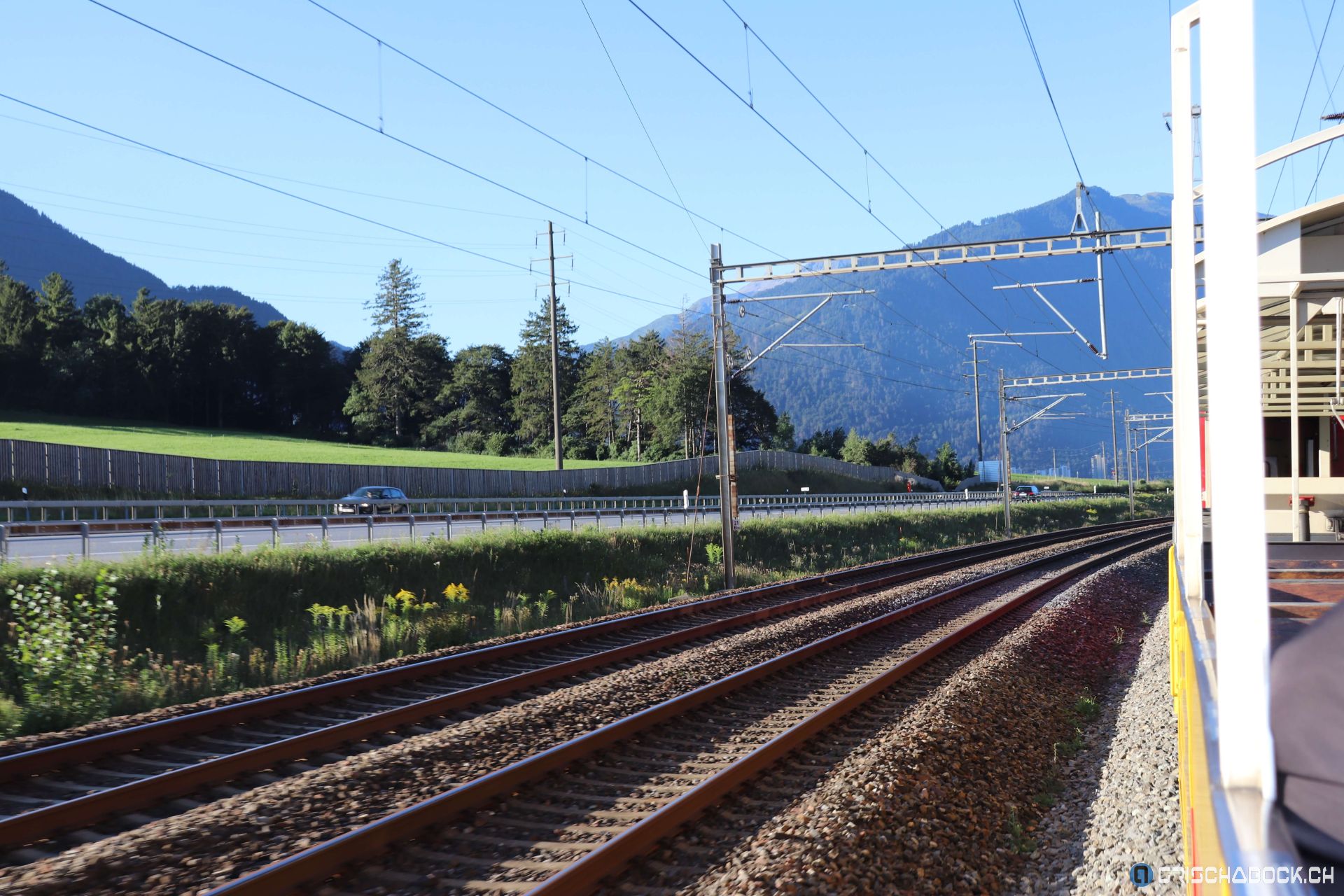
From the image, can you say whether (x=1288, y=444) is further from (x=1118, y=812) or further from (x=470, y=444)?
(x=470, y=444)

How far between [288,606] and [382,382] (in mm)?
101855

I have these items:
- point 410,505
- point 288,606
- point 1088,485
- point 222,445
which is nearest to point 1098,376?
point 410,505

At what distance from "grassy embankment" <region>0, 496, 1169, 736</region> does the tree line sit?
6992cm

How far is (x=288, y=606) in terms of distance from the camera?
56.7ft

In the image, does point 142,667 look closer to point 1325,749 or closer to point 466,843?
point 466,843

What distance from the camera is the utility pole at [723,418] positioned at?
23.4 m

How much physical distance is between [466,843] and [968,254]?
19.5 m

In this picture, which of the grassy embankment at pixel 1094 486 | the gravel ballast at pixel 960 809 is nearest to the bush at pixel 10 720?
the gravel ballast at pixel 960 809

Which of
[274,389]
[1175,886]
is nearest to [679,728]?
[1175,886]

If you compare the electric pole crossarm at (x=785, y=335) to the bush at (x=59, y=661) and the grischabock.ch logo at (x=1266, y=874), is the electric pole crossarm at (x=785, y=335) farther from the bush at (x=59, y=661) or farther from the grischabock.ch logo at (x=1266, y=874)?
the grischabock.ch logo at (x=1266, y=874)

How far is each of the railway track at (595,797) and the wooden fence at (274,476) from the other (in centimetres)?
4099

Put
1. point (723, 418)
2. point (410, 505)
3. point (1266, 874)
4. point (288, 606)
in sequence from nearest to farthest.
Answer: point (1266, 874), point (288, 606), point (723, 418), point (410, 505)

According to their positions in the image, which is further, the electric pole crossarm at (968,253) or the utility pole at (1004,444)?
the utility pole at (1004,444)

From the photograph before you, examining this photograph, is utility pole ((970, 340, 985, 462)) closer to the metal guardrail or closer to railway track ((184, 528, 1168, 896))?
the metal guardrail
